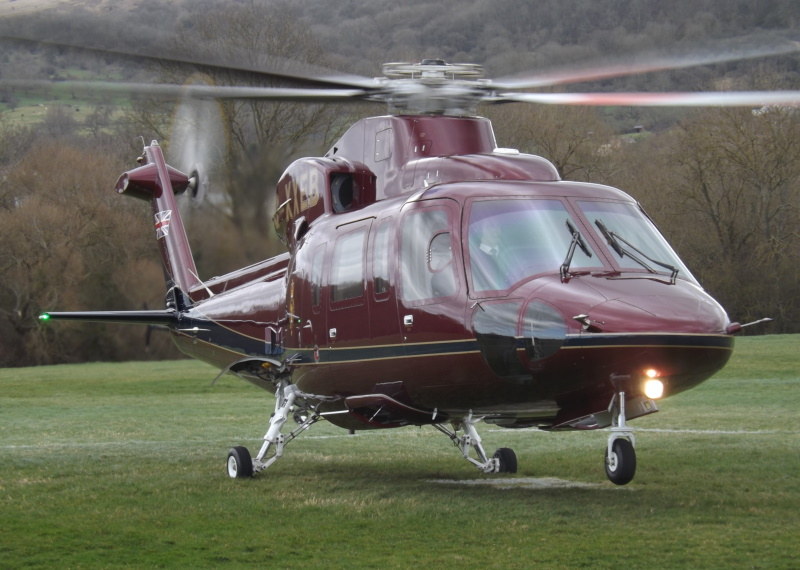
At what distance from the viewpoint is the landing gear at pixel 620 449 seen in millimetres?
9477

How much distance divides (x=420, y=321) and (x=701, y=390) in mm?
17982

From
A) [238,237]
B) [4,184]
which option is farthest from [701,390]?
[4,184]

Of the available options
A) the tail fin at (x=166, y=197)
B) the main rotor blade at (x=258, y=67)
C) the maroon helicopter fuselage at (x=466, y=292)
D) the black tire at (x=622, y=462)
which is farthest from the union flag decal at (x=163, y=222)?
the black tire at (x=622, y=462)

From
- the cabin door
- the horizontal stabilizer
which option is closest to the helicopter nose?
the cabin door

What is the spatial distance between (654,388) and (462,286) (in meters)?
2.03

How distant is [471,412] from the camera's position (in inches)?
431

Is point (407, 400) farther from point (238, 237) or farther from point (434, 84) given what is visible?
point (238, 237)

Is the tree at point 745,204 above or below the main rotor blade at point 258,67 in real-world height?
above

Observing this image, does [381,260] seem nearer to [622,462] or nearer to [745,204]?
[622,462]

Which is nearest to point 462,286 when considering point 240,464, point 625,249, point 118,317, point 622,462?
point 625,249

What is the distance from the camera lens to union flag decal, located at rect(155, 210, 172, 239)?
56.3 ft

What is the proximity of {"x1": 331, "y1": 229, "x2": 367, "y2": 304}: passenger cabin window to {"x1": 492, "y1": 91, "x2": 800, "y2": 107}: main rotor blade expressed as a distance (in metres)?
2.44

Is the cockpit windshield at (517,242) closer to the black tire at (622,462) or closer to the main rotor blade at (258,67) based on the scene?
the black tire at (622,462)

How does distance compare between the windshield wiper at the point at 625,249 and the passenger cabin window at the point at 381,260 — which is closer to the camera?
the windshield wiper at the point at 625,249
